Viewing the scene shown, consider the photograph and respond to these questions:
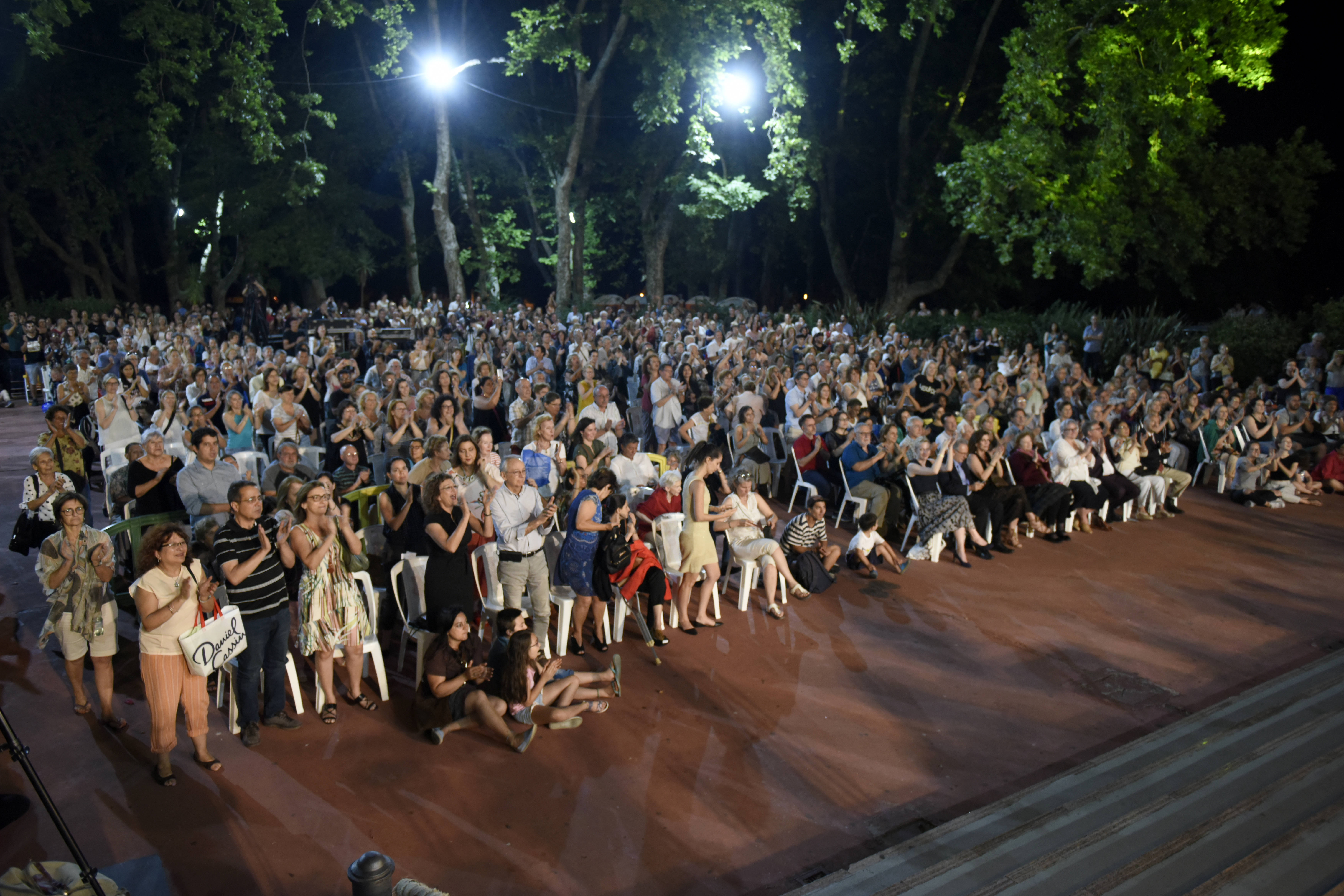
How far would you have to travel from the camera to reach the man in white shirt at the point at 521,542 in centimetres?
521

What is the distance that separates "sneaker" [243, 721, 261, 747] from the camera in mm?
4309

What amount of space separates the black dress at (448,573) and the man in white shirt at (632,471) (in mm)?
1689

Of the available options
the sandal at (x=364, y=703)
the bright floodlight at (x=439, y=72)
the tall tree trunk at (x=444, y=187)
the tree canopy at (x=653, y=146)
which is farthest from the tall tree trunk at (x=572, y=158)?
the sandal at (x=364, y=703)

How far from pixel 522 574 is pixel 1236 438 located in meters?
8.79

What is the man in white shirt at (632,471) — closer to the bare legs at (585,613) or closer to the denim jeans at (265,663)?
the bare legs at (585,613)

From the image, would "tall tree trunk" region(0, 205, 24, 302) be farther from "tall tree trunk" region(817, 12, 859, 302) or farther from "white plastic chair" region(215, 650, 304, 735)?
"white plastic chair" region(215, 650, 304, 735)

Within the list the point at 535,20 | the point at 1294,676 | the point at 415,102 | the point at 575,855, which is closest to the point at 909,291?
the point at 535,20

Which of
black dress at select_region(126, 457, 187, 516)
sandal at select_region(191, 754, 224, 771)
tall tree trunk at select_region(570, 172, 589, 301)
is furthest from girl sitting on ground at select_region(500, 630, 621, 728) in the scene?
tall tree trunk at select_region(570, 172, 589, 301)

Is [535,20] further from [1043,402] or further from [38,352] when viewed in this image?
[1043,402]

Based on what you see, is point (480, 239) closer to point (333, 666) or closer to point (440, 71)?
point (440, 71)

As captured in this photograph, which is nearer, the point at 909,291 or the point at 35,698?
the point at 35,698

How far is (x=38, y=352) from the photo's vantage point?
15.6 meters

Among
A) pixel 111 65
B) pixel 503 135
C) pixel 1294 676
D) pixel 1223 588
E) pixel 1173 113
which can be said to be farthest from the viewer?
pixel 503 135

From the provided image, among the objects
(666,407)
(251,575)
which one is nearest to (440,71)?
(666,407)
